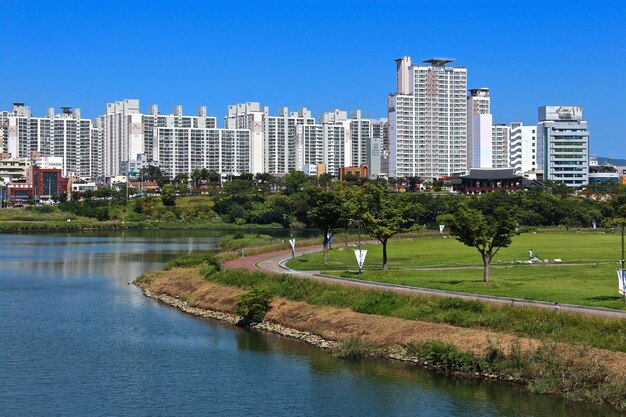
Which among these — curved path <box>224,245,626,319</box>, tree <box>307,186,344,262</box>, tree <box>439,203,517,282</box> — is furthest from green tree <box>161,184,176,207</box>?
tree <box>439,203,517,282</box>

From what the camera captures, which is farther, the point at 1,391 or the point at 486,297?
the point at 486,297

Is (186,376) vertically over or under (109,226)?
under

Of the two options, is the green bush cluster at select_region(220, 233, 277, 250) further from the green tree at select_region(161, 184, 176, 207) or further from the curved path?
the green tree at select_region(161, 184, 176, 207)

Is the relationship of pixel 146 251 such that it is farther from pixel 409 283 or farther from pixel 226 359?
pixel 226 359

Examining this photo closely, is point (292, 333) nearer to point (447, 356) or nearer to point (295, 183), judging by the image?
point (447, 356)

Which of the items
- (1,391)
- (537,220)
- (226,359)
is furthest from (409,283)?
(537,220)

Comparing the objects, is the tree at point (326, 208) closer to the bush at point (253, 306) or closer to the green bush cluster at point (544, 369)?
the bush at point (253, 306)

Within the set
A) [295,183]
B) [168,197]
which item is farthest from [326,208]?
[295,183]
